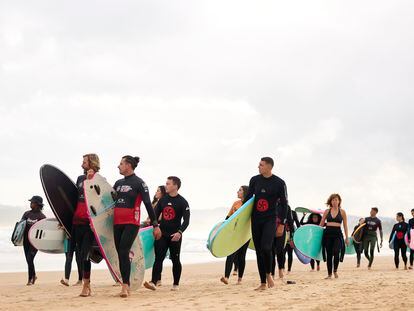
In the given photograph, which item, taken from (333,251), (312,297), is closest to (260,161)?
(312,297)

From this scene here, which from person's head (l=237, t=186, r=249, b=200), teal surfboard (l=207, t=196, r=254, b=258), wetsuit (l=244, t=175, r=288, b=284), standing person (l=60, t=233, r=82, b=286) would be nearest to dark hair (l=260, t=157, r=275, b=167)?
wetsuit (l=244, t=175, r=288, b=284)

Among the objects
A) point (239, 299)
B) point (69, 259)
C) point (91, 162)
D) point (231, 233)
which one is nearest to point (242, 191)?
point (231, 233)

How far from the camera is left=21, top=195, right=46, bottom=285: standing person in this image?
10766 millimetres

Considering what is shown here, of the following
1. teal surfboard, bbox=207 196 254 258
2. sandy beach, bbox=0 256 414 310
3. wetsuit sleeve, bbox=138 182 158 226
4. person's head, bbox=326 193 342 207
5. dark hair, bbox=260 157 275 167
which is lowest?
sandy beach, bbox=0 256 414 310

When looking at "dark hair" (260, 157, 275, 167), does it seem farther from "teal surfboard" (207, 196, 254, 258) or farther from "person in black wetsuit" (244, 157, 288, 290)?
"teal surfboard" (207, 196, 254, 258)

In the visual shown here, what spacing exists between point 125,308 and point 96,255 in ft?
7.67

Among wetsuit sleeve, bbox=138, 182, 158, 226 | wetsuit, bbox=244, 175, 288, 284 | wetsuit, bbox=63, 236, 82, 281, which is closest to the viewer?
wetsuit sleeve, bbox=138, 182, 158, 226

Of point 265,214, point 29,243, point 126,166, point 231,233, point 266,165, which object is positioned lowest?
point 29,243

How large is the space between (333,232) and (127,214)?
490 centimetres

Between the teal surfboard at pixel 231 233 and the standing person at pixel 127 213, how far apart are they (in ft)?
4.93

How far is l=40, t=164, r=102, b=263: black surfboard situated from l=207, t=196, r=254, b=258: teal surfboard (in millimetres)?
1683

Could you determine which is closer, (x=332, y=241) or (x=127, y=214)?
(x=127, y=214)

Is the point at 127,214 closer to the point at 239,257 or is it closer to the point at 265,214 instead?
the point at 265,214

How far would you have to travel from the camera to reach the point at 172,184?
30.0 ft
